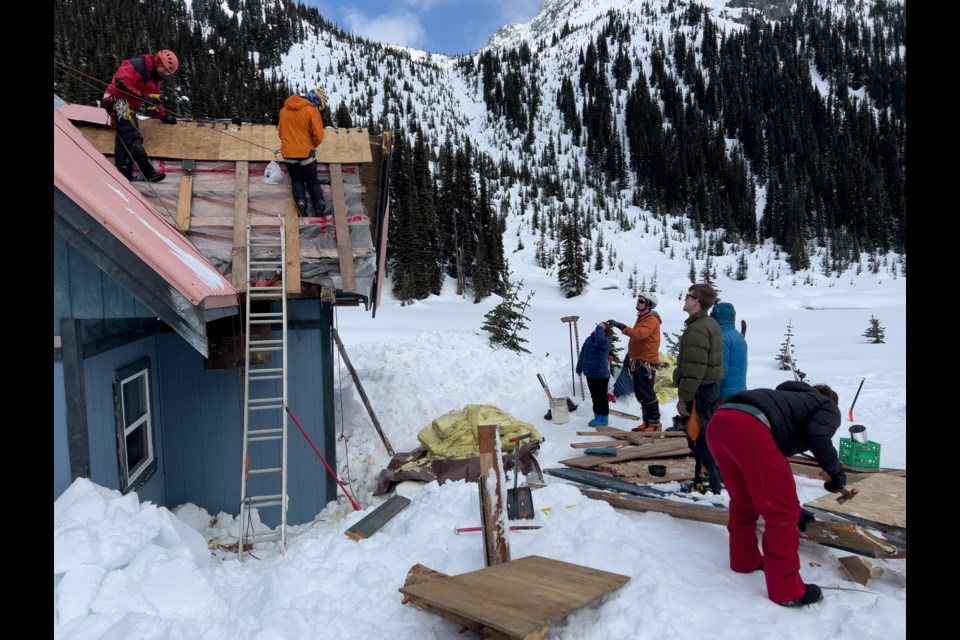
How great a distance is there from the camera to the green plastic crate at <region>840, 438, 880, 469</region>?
6343 mm

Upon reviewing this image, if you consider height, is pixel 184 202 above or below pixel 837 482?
above

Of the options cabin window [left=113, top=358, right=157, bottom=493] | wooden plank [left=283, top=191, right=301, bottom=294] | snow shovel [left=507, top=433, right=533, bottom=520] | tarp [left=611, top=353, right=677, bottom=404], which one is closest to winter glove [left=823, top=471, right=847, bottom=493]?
snow shovel [left=507, top=433, right=533, bottom=520]

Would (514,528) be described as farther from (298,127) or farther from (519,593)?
(298,127)

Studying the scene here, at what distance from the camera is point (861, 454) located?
643 cm

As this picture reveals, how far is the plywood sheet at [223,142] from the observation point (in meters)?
7.78

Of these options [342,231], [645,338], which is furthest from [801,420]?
[342,231]

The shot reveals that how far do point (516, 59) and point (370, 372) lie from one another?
304 feet

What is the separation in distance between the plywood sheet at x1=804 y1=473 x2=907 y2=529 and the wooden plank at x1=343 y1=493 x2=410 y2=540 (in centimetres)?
410

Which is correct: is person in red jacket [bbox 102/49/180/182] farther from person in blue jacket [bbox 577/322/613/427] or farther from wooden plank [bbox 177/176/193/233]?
person in blue jacket [bbox 577/322/613/427]

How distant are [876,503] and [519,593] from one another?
11.0 ft

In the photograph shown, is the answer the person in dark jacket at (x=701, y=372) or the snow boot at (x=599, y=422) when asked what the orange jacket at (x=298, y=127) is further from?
the snow boot at (x=599, y=422)
